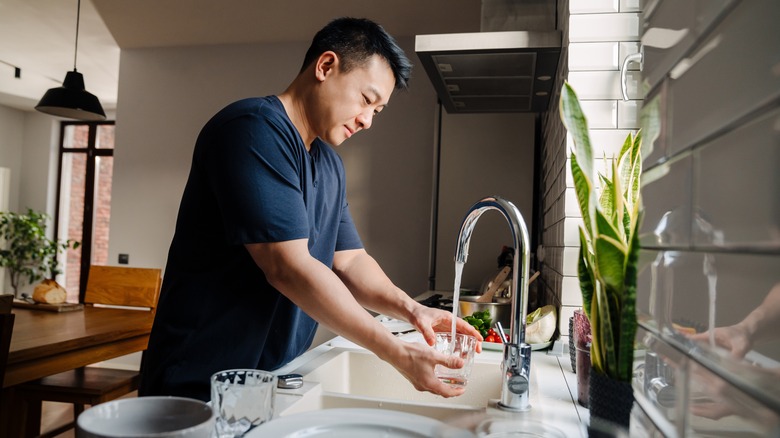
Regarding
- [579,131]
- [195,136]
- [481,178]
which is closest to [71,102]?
[195,136]

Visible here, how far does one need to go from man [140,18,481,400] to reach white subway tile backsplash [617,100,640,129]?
1.76 feet

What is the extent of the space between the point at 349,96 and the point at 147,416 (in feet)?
3.16

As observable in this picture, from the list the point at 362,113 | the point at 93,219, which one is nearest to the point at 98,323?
the point at 362,113

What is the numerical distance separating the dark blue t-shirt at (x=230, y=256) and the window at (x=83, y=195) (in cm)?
599

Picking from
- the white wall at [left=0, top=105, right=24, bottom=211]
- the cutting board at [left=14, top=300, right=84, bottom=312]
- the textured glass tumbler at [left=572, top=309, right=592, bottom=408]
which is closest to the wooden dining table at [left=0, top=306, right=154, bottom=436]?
the cutting board at [left=14, top=300, right=84, bottom=312]

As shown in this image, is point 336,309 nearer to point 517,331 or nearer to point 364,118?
point 517,331

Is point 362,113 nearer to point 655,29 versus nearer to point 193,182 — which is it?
point 193,182

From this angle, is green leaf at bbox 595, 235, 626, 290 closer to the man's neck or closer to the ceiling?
the man's neck

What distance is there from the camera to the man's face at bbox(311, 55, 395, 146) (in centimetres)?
137

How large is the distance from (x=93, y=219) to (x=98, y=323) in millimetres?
4357

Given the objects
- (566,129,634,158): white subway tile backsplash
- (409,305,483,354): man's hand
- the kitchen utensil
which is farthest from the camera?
the kitchen utensil

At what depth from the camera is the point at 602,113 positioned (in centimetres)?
148

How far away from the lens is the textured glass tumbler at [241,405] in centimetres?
68

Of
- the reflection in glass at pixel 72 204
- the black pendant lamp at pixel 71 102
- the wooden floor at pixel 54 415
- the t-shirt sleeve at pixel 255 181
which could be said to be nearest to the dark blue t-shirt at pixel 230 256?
the t-shirt sleeve at pixel 255 181
